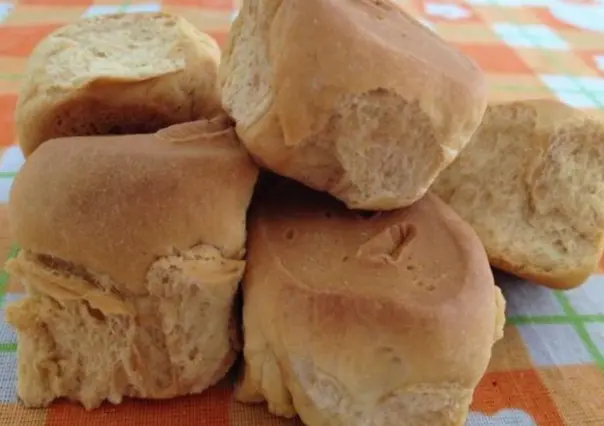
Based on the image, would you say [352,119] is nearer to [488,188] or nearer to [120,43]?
[488,188]

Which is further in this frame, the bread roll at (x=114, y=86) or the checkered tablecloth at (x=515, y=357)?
the bread roll at (x=114, y=86)

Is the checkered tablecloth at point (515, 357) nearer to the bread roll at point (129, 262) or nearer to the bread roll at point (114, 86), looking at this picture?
the bread roll at point (129, 262)

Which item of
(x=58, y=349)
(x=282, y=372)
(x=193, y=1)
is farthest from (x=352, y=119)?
(x=193, y=1)

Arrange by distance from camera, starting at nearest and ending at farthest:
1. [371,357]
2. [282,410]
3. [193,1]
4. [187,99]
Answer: [371,357] → [282,410] → [187,99] → [193,1]

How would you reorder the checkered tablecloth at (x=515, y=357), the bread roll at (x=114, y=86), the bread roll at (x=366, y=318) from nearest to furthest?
the bread roll at (x=366, y=318), the checkered tablecloth at (x=515, y=357), the bread roll at (x=114, y=86)

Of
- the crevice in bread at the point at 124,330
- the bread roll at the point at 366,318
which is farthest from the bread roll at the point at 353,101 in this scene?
the crevice in bread at the point at 124,330

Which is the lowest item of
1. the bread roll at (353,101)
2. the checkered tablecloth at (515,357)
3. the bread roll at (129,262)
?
the checkered tablecloth at (515,357)

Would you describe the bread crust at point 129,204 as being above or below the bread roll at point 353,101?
→ below
